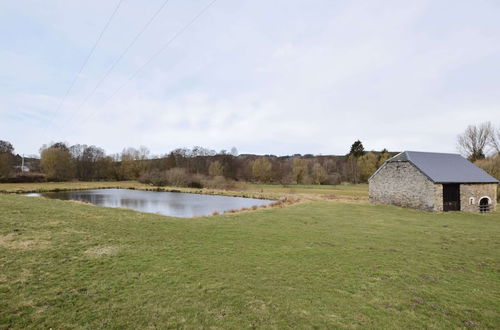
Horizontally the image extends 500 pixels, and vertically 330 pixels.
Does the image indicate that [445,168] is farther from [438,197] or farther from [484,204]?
[484,204]

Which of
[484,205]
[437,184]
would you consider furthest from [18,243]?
[484,205]

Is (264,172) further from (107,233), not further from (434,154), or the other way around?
(107,233)

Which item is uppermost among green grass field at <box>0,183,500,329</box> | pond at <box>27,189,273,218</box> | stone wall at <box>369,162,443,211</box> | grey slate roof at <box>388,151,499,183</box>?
grey slate roof at <box>388,151,499,183</box>

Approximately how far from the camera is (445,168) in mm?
21500

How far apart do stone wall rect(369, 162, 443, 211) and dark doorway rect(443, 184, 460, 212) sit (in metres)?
1.16

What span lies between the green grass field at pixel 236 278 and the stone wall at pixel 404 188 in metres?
9.04

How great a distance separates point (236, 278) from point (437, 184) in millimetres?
19752

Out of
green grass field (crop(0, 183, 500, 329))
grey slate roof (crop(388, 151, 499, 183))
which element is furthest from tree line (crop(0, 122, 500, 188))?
green grass field (crop(0, 183, 500, 329))

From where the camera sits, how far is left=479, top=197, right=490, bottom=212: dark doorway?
A: 68.4 ft

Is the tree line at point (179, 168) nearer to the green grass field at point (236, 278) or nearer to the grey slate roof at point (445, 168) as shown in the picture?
the grey slate roof at point (445, 168)

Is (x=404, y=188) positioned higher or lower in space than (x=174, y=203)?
higher

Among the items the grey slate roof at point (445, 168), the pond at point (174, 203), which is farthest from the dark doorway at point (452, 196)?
the pond at point (174, 203)

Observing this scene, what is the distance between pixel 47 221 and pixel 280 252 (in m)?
9.81

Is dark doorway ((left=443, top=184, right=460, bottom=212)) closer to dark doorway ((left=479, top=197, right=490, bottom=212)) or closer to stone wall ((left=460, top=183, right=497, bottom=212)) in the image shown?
stone wall ((left=460, top=183, right=497, bottom=212))
